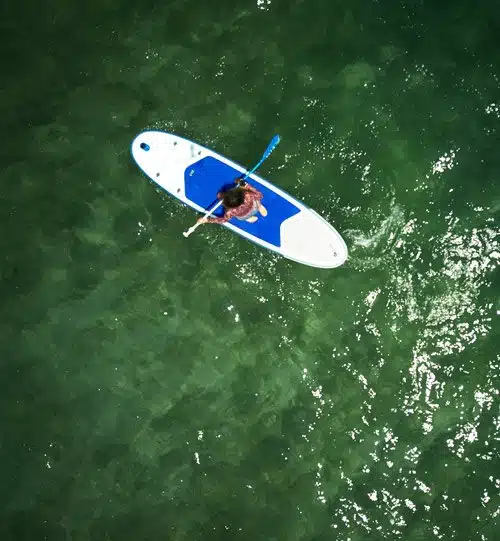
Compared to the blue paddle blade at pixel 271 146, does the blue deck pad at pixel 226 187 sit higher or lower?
lower

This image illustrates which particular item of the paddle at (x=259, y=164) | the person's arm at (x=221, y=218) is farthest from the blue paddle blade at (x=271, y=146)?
the person's arm at (x=221, y=218)

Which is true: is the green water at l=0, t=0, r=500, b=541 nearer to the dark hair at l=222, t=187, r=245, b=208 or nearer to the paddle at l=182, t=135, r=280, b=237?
the paddle at l=182, t=135, r=280, b=237

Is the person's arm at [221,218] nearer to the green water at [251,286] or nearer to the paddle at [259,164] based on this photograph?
the paddle at [259,164]

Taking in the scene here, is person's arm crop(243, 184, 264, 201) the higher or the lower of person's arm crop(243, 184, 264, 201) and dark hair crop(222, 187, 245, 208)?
the higher

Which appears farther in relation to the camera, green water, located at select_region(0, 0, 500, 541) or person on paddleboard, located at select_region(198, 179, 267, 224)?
green water, located at select_region(0, 0, 500, 541)

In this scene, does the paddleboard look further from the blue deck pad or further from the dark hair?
the dark hair

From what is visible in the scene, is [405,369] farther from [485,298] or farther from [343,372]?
[485,298]

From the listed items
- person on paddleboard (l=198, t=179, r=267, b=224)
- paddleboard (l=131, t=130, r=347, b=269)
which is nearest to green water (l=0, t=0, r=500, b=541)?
paddleboard (l=131, t=130, r=347, b=269)

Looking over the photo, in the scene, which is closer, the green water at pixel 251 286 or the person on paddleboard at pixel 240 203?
the person on paddleboard at pixel 240 203
